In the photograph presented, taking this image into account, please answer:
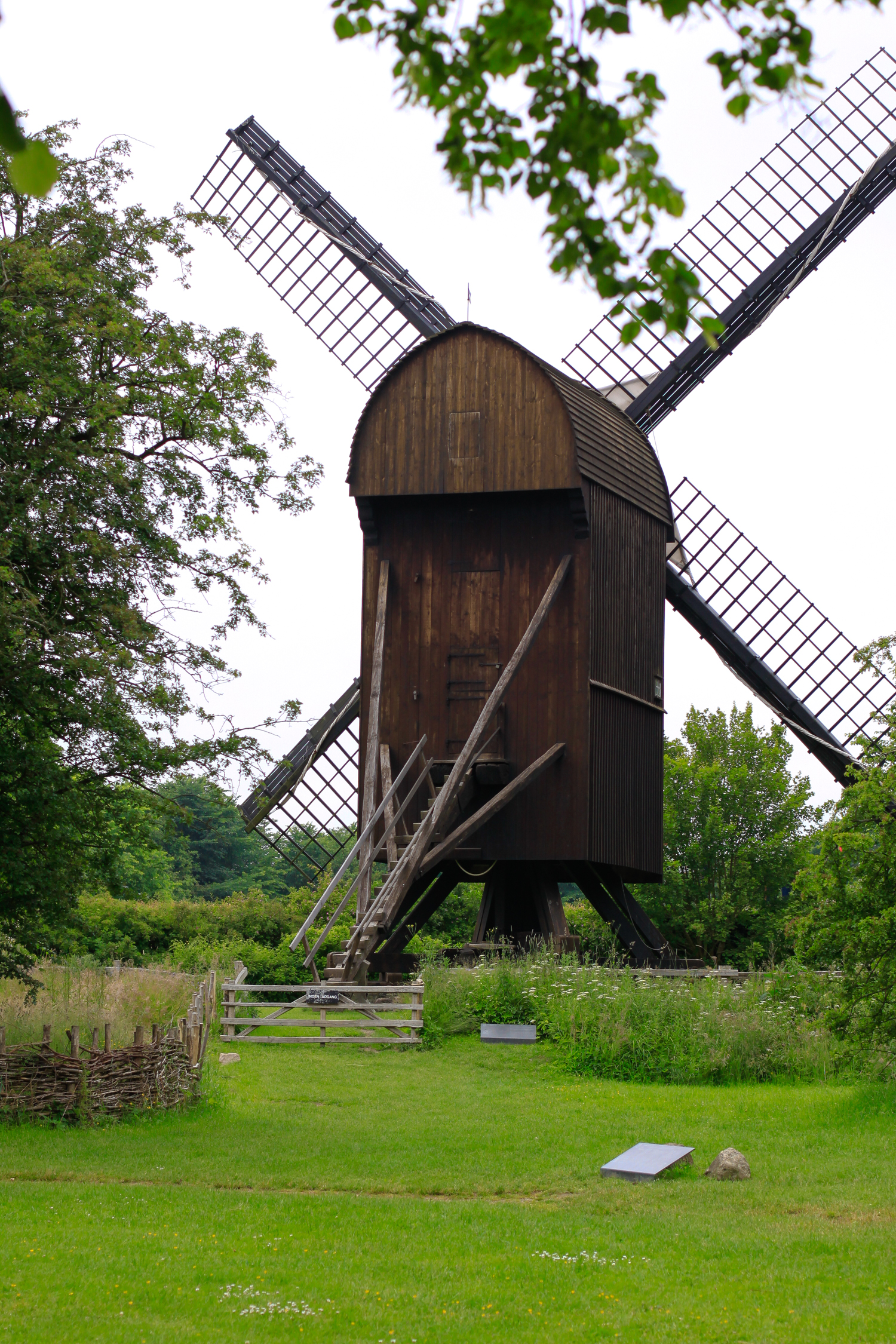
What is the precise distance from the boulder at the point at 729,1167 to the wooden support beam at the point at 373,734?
9.27 meters

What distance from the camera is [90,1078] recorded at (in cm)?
1261

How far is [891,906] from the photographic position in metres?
12.6

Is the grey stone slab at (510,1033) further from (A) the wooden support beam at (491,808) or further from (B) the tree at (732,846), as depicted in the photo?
(B) the tree at (732,846)

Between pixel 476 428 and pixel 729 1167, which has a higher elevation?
pixel 476 428

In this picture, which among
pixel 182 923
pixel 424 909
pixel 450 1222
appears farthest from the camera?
pixel 182 923

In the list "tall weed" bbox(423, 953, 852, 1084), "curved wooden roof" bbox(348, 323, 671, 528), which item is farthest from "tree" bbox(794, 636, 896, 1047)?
"curved wooden roof" bbox(348, 323, 671, 528)

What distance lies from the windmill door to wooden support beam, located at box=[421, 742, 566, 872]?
1.37 meters

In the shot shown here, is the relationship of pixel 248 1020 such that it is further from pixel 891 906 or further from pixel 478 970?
pixel 891 906

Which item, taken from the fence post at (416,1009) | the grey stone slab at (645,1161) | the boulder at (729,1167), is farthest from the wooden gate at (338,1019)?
the boulder at (729,1167)

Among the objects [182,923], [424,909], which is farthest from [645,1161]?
[182,923]

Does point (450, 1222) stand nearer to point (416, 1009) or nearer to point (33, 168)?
point (33, 168)

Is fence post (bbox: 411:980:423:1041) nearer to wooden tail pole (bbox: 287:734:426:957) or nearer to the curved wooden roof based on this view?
wooden tail pole (bbox: 287:734:426:957)

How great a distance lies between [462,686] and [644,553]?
4.05 meters

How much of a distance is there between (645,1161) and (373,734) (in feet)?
36.3
